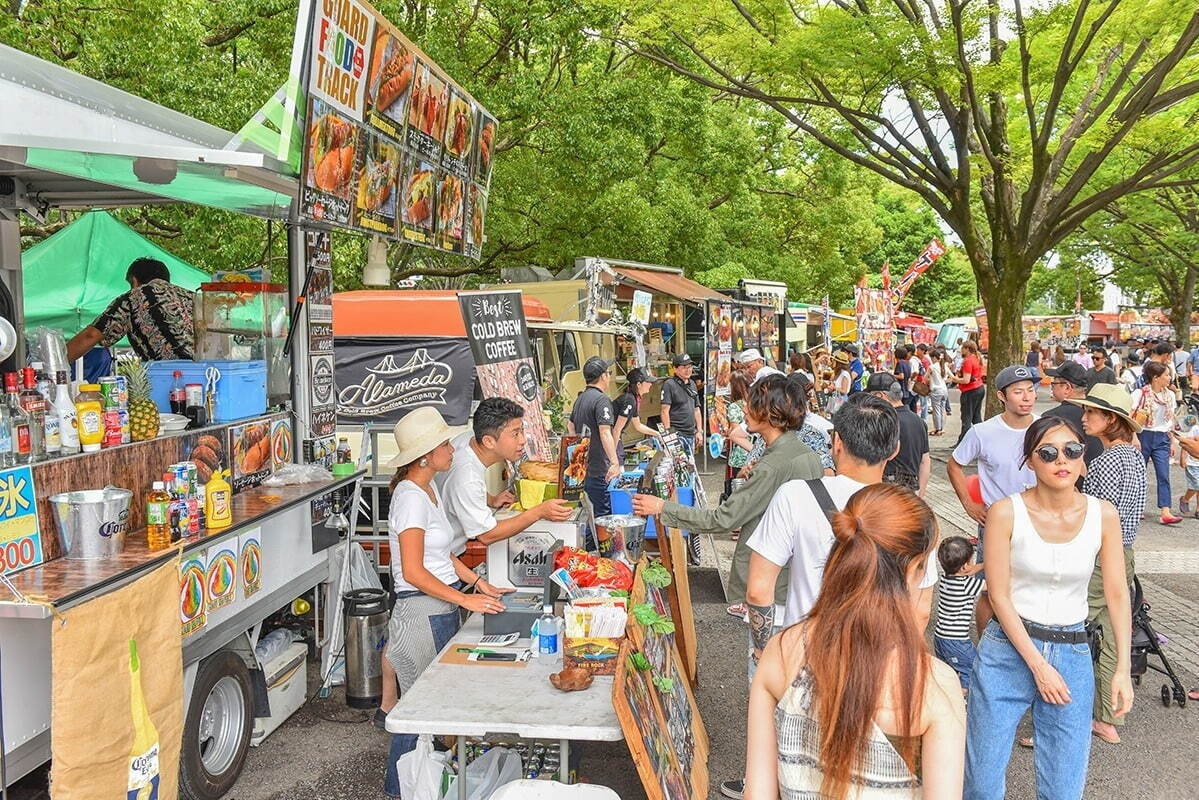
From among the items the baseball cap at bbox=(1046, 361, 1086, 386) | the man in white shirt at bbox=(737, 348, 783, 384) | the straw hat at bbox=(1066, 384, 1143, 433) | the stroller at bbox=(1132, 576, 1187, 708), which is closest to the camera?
the straw hat at bbox=(1066, 384, 1143, 433)

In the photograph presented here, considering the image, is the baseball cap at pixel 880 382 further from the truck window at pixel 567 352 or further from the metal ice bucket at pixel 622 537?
the truck window at pixel 567 352

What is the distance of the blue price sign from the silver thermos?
219 cm

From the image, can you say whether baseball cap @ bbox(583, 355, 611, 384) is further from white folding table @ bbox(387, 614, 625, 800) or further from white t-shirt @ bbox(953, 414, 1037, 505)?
white folding table @ bbox(387, 614, 625, 800)

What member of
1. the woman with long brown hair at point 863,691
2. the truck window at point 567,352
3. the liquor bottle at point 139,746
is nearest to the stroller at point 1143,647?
the woman with long brown hair at point 863,691

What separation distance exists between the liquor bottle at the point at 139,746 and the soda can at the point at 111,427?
1265 mm

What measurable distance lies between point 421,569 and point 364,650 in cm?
154

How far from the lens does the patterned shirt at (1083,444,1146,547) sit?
530 cm

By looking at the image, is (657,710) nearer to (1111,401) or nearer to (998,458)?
(998,458)

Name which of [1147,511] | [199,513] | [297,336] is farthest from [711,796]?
[1147,511]

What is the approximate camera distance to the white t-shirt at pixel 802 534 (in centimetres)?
364

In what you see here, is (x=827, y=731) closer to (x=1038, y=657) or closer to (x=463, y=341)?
(x=1038, y=657)

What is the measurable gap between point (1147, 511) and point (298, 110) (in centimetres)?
1106

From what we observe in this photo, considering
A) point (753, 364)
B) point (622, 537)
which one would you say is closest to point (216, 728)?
point (622, 537)

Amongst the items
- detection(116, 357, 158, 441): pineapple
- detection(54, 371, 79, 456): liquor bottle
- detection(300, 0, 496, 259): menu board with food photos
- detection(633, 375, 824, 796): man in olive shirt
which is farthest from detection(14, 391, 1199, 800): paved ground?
detection(300, 0, 496, 259): menu board with food photos
